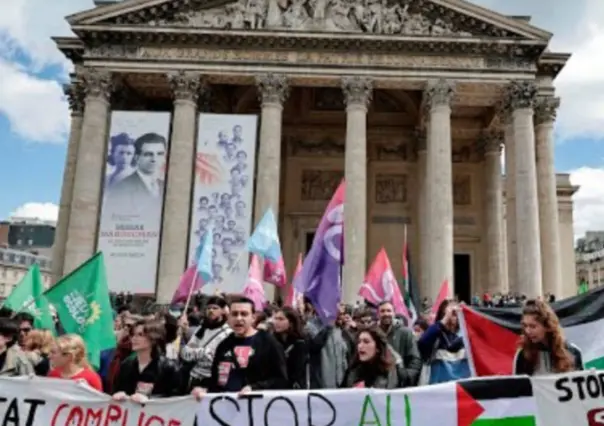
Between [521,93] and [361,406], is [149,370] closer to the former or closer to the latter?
[361,406]

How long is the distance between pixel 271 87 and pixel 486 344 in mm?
22132

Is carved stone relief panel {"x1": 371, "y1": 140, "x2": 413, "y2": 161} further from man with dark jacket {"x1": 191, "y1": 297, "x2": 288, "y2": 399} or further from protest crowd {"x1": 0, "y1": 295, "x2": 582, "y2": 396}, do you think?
man with dark jacket {"x1": 191, "y1": 297, "x2": 288, "y2": 399}

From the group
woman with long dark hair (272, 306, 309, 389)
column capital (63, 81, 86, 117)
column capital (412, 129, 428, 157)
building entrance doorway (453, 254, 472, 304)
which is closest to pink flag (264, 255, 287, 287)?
woman with long dark hair (272, 306, 309, 389)

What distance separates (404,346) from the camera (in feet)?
23.9

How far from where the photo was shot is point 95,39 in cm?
2809

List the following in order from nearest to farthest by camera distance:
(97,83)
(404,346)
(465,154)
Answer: (404,346) < (97,83) < (465,154)

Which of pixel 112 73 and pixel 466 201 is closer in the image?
pixel 112 73

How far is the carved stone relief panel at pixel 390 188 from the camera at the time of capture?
34.2m

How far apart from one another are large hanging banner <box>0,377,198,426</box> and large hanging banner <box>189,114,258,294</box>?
19286 millimetres

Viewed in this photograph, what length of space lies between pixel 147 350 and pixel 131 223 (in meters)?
21.2

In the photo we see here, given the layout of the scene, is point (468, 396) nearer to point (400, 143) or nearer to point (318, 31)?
point (318, 31)

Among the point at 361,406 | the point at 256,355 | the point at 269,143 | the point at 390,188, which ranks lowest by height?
the point at 361,406

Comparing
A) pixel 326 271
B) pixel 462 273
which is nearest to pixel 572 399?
pixel 326 271

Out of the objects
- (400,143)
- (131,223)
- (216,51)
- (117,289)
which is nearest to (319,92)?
(400,143)
